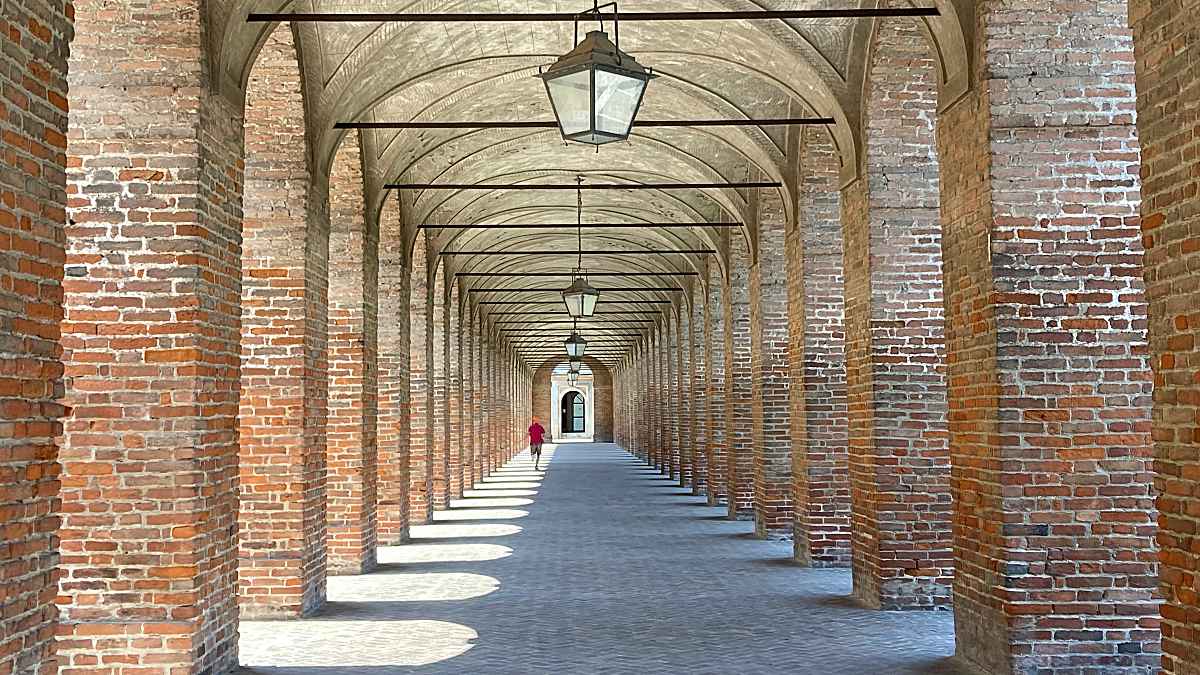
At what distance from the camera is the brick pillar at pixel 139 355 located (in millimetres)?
6457

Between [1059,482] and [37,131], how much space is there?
5.75m

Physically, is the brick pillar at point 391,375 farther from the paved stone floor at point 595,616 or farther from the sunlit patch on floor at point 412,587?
the sunlit patch on floor at point 412,587

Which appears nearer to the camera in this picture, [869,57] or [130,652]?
[130,652]

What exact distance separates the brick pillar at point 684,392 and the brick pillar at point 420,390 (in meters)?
8.10

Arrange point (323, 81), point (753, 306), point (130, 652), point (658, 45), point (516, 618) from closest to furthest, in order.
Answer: point (130, 652) < point (516, 618) < point (323, 81) < point (658, 45) < point (753, 306)

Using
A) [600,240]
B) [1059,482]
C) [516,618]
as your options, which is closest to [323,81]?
[516,618]

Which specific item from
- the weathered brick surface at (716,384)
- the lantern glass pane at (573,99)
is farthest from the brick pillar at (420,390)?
the lantern glass pane at (573,99)

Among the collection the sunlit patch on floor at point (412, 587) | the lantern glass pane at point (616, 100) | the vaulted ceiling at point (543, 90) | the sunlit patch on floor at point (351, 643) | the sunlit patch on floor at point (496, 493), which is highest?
the vaulted ceiling at point (543, 90)

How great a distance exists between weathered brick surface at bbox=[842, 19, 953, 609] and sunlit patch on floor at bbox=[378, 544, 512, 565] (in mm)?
5272

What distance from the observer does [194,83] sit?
6.69 meters

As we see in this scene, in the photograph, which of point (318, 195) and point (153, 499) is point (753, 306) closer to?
point (318, 195)

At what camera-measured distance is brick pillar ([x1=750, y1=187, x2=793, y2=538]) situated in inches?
577

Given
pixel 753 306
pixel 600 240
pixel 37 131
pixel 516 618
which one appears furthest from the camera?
pixel 600 240

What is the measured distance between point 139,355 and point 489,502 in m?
15.6
